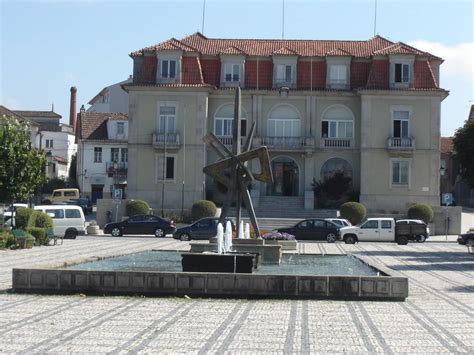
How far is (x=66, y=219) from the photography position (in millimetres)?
44500

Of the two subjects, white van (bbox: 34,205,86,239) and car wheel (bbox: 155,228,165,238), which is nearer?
white van (bbox: 34,205,86,239)

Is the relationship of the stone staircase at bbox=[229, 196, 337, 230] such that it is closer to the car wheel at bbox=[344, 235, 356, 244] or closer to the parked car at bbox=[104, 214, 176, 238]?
the parked car at bbox=[104, 214, 176, 238]

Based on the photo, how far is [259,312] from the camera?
49.6 ft

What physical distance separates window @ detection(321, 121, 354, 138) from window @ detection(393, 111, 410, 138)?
3.39 m

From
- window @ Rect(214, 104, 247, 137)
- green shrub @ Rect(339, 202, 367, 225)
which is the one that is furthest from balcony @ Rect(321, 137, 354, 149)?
green shrub @ Rect(339, 202, 367, 225)

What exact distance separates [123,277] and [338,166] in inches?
1765

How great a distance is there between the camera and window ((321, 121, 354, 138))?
60.8 metres

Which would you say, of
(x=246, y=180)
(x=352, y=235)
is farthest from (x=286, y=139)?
(x=246, y=180)

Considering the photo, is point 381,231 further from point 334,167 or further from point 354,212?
point 334,167

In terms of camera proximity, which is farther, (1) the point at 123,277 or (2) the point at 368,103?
(2) the point at 368,103

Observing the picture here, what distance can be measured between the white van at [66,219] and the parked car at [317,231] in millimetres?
11161

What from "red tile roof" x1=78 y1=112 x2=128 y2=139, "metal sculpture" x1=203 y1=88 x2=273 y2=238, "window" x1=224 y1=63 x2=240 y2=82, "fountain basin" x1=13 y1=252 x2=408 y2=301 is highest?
"window" x1=224 y1=63 x2=240 y2=82

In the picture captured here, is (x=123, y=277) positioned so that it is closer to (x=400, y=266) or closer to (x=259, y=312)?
(x=259, y=312)

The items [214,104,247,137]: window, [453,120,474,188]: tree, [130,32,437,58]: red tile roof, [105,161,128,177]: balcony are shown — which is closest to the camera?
[453,120,474,188]: tree
